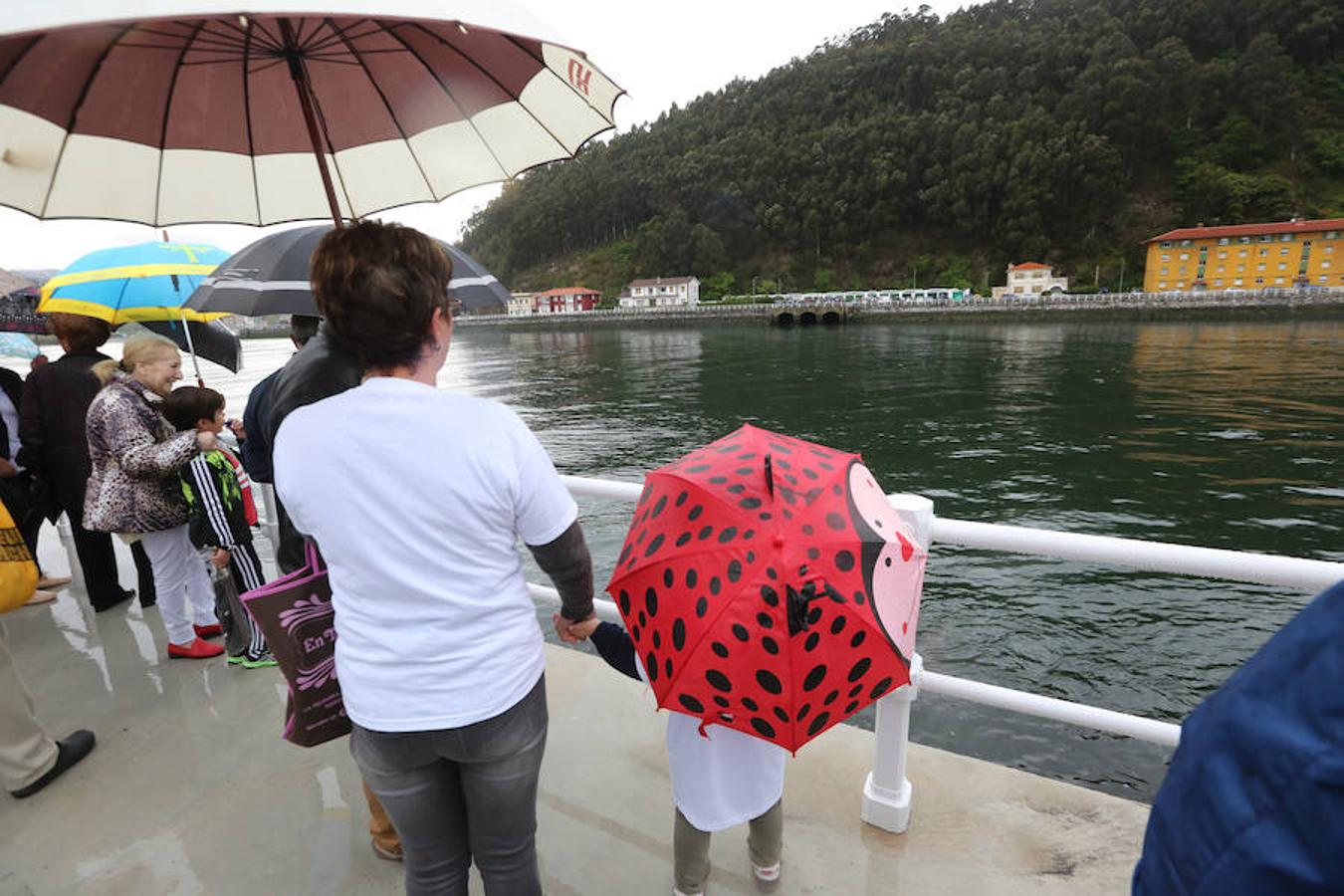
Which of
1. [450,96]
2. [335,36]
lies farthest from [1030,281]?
[335,36]

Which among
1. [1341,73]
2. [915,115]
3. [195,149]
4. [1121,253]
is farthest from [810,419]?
[1341,73]

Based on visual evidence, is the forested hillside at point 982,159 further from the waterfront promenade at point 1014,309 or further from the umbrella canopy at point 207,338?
the umbrella canopy at point 207,338

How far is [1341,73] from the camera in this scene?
77.9m

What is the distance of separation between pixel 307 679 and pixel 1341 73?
118896 millimetres

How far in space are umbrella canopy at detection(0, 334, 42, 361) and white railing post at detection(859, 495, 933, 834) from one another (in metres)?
6.21

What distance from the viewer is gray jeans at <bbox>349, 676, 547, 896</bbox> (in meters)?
1.30

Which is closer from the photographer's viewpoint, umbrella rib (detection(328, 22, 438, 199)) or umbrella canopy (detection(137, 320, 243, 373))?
umbrella rib (detection(328, 22, 438, 199))

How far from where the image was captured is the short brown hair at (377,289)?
1191 millimetres

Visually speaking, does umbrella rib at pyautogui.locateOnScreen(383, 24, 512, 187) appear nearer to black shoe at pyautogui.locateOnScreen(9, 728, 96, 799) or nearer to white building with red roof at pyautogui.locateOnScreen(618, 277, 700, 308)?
black shoe at pyautogui.locateOnScreen(9, 728, 96, 799)

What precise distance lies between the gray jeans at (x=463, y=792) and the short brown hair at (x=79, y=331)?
331 centimetres

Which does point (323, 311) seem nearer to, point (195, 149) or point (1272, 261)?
point (195, 149)

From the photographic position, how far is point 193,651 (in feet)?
10.6

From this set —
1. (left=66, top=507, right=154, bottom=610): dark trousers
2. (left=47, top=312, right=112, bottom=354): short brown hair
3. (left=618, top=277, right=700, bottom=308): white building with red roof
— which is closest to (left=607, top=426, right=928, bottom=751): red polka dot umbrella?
(left=47, top=312, right=112, bottom=354): short brown hair

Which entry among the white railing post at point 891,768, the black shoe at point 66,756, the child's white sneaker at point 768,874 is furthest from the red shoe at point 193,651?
the white railing post at point 891,768
